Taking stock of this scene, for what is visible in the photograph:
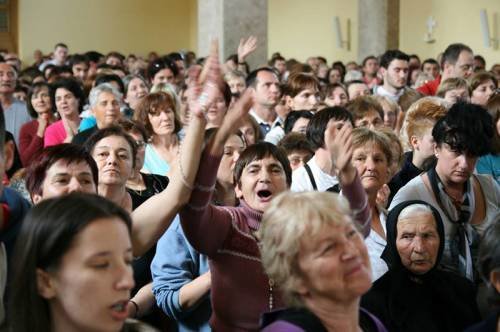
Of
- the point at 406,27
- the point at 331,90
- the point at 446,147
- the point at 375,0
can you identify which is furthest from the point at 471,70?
the point at 406,27

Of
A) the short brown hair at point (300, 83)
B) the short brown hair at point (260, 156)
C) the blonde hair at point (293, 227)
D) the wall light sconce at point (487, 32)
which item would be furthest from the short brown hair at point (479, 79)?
the wall light sconce at point (487, 32)

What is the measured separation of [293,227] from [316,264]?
13cm

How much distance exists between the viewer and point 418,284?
151 inches

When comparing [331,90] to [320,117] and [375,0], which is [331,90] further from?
[375,0]

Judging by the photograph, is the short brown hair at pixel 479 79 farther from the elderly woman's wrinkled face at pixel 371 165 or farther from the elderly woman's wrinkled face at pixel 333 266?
the elderly woman's wrinkled face at pixel 333 266

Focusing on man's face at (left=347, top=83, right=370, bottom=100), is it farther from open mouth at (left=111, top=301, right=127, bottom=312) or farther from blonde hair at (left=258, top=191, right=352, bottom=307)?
open mouth at (left=111, top=301, right=127, bottom=312)

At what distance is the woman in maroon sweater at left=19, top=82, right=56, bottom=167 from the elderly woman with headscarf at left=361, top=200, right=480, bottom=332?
4.40 meters

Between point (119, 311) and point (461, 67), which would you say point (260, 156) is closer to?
point (119, 311)

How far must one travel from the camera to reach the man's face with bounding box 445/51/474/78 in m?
8.87

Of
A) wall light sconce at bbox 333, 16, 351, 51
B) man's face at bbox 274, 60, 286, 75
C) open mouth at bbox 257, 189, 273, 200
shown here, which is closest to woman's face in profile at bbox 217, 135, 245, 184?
open mouth at bbox 257, 189, 273, 200

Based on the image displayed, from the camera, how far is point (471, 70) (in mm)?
8969

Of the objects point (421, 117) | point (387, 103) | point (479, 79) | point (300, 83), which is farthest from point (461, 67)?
point (421, 117)

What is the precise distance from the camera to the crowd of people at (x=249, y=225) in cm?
232

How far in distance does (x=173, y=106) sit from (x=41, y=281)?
14.4ft
